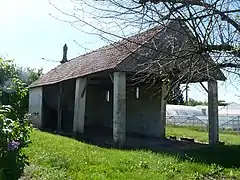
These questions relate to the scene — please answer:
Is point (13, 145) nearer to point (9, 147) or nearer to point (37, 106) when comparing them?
point (9, 147)

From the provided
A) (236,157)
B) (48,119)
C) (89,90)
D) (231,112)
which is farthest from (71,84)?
(231,112)

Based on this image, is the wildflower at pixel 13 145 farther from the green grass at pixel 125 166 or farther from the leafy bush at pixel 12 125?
the green grass at pixel 125 166

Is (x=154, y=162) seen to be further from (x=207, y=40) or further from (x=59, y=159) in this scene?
(x=207, y=40)

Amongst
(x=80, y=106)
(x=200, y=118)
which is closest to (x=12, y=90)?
(x=80, y=106)

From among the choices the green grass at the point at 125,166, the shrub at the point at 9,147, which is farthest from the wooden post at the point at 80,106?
the shrub at the point at 9,147

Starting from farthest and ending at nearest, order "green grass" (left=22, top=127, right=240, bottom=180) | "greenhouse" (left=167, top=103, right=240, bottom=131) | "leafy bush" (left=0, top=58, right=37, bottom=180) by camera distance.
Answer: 1. "greenhouse" (left=167, top=103, right=240, bottom=131)
2. "green grass" (left=22, top=127, right=240, bottom=180)
3. "leafy bush" (left=0, top=58, right=37, bottom=180)

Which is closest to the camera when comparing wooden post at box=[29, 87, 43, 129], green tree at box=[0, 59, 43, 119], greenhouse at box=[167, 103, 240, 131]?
green tree at box=[0, 59, 43, 119]

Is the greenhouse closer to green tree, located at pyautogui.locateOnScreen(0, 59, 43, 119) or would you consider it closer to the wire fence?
the wire fence

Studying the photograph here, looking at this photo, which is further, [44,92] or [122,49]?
[44,92]

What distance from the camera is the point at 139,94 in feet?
73.4

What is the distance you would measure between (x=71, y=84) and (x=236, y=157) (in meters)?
14.4

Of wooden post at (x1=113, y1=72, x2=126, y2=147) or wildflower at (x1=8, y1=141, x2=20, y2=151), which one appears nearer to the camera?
wildflower at (x1=8, y1=141, x2=20, y2=151)

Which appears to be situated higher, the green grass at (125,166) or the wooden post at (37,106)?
the wooden post at (37,106)

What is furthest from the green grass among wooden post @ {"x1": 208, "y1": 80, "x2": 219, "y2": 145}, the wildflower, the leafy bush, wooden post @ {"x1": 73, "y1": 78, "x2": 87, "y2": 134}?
wooden post @ {"x1": 73, "y1": 78, "x2": 87, "y2": 134}
